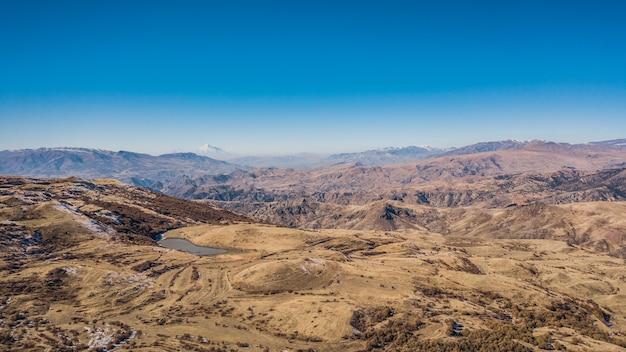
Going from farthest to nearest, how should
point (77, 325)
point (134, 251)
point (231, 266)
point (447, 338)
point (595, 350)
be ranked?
point (134, 251)
point (231, 266)
point (77, 325)
point (447, 338)
point (595, 350)

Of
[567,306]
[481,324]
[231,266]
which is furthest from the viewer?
[231,266]

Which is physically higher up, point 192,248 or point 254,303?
point 254,303

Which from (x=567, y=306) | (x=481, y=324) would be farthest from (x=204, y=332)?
(x=567, y=306)

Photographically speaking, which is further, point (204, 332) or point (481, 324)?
point (481, 324)

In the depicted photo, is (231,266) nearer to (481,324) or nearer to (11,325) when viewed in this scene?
(11,325)

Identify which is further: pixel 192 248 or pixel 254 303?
pixel 192 248

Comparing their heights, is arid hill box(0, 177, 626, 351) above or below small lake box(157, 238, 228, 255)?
above

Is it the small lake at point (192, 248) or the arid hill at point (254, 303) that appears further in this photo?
the small lake at point (192, 248)

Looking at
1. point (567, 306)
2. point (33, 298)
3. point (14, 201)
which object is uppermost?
point (14, 201)

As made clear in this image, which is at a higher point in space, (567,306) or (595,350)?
(595,350)

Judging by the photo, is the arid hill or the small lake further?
the small lake

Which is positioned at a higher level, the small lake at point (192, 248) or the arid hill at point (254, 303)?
the arid hill at point (254, 303)
